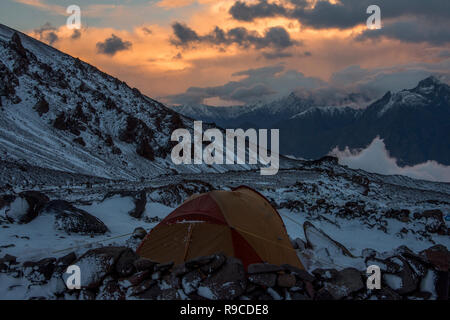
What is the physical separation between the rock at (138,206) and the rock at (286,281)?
382 inches

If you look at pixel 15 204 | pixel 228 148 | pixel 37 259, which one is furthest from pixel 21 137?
pixel 228 148

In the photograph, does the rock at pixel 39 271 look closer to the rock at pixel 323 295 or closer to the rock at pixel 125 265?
the rock at pixel 125 265

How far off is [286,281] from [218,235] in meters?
2.69

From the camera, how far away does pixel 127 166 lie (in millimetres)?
52531

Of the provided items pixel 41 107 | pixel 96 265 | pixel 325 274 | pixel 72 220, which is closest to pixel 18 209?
pixel 72 220

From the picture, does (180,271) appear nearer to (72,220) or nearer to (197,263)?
(197,263)

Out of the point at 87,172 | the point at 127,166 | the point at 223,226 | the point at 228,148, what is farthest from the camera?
the point at 228,148

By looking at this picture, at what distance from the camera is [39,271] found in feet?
22.9

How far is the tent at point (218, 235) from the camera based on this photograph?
8.44 meters

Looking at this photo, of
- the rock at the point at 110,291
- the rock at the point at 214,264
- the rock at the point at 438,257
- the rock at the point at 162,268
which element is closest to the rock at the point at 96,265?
the rock at the point at 110,291

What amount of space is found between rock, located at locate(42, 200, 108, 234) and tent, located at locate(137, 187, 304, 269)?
9.33 feet

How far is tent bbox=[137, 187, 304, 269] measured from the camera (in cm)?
844
